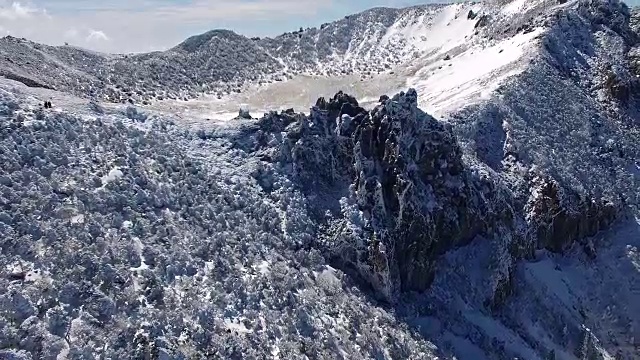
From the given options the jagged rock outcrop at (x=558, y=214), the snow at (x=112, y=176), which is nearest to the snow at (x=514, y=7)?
the jagged rock outcrop at (x=558, y=214)

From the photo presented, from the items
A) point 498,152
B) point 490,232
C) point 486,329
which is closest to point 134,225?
point 486,329

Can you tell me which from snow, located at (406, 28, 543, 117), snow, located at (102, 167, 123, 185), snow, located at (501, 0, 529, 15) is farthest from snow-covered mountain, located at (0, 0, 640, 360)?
snow, located at (501, 0, 529, 15)

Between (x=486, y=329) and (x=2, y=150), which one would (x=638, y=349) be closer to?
(x=486, y=329)

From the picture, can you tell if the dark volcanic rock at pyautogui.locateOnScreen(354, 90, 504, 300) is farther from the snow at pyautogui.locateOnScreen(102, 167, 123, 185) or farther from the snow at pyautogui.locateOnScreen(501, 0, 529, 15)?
the snow at pyautogui.locateOnScreen(501, 0, 529, 15)

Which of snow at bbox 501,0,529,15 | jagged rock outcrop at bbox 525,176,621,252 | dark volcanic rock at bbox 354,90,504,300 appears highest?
snow at bbox 501,0,529,15

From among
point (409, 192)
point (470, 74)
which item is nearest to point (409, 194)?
point (409, 192)

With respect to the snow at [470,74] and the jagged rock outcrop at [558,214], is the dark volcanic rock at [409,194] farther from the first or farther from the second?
the snow at [470,74]

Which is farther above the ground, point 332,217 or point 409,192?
point 409,192

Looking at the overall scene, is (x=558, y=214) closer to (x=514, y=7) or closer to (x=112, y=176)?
(x=112, y=176)
